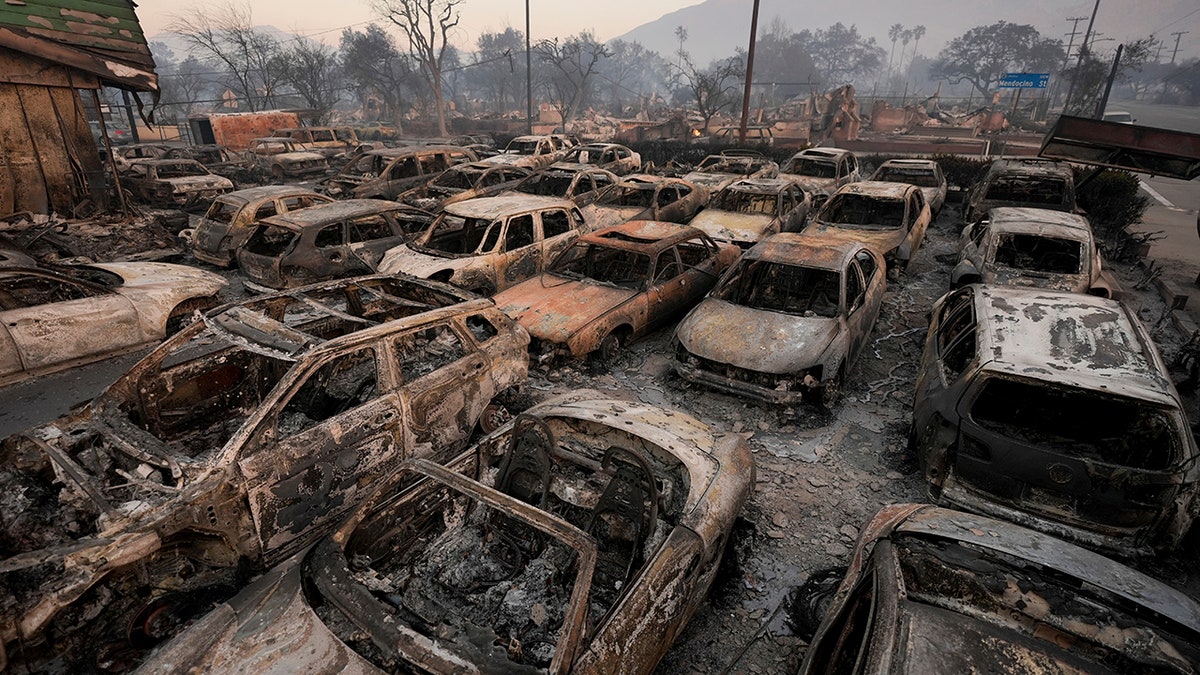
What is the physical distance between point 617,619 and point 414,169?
45.1ft

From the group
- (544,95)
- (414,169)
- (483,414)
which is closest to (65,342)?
(483,414)

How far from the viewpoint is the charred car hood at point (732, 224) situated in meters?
9.44

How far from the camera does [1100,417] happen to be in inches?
183

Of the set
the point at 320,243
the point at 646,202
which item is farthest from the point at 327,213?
the point at 646,202

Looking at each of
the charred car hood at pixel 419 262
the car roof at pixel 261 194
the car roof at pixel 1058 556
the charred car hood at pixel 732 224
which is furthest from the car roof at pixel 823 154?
the car roof at pixel 1058 556

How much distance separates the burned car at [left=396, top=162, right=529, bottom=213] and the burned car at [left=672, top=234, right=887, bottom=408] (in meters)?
7.18

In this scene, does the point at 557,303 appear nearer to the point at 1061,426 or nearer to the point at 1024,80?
the point at 1061,426

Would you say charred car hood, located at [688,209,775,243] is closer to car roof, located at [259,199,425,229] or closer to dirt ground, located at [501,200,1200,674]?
dirt ground, located at [501,200,1200,674]

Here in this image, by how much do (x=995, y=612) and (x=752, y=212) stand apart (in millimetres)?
8462

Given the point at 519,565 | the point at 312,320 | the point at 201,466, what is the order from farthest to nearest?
the point at 312,320 < the point at 519,565 < the point at 201,466

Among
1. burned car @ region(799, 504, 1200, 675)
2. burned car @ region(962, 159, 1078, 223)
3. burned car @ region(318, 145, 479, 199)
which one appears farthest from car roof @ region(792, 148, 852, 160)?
burned car @ region(799, 504, 1200, 675)

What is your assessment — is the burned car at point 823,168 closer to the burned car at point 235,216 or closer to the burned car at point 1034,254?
the burned car at point 1034,254

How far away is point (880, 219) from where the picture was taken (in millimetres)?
10180

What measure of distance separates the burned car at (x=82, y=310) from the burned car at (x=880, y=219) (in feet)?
29.8
